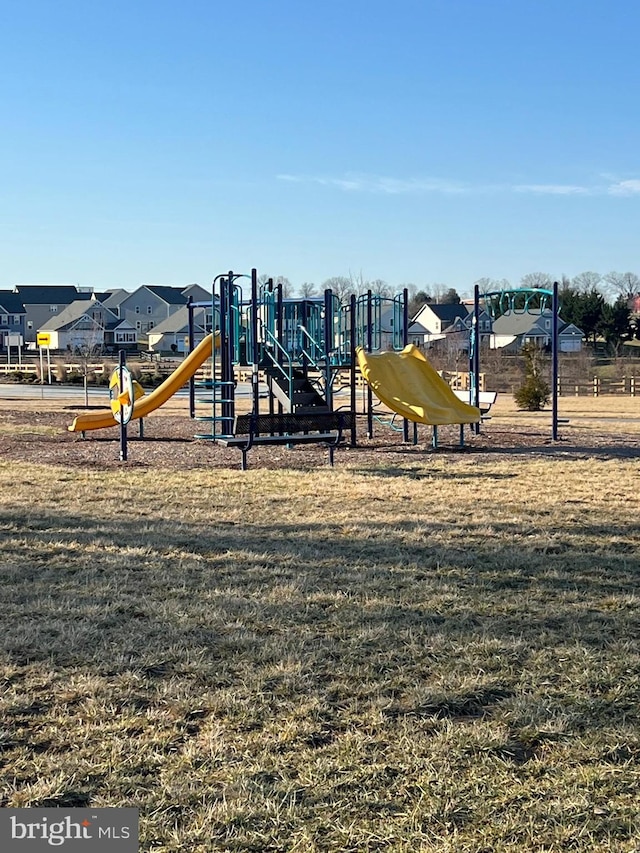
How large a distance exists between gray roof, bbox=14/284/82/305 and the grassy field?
9568 centimetres

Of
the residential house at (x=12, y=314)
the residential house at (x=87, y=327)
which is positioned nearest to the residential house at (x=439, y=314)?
the residential house at (x=87, y=327)

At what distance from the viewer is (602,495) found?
10055 millimetres

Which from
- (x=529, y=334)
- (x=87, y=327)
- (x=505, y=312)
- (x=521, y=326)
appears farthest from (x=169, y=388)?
(x=87, y=327)

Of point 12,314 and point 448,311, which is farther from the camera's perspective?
point 12,314

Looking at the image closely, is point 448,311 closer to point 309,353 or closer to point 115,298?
point 115,298

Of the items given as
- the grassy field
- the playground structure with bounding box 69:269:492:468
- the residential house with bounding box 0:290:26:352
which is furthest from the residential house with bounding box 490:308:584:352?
the grassy field

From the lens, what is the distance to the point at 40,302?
99375 millimetres

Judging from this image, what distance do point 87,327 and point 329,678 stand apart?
86857 millimetres

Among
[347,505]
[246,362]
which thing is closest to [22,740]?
[347,505]

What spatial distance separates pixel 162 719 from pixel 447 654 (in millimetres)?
1541

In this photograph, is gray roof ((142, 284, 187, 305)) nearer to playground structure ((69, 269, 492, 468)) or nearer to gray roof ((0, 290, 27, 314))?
gray roof ((0, 290, 27, 314))

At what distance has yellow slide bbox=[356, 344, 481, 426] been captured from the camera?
14336 mm

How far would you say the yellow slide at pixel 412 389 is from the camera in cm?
1434

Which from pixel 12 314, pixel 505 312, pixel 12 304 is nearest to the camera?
pixel 505 312
